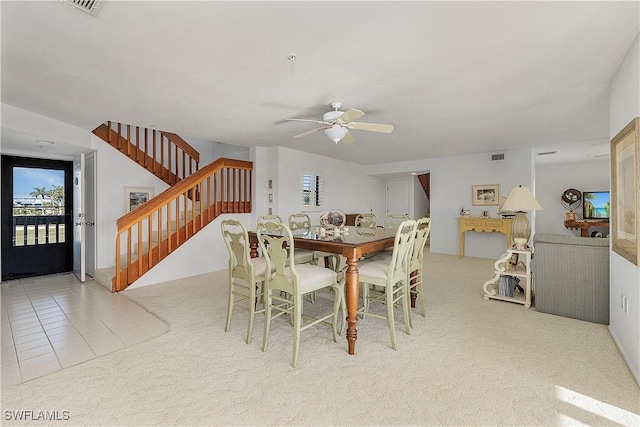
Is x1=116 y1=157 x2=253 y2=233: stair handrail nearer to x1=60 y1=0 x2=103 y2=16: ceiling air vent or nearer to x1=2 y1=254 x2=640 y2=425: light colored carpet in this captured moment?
x1=2 y1=254 x2=640 y2=425: light colored carpet

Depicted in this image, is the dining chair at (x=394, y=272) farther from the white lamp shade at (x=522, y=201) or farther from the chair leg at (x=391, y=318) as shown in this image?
the white lamp shade at (x=522, y=201)

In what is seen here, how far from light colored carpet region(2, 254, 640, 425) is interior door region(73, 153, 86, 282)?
269 centimetres

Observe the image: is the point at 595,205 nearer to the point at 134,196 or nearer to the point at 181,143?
the point at 181,143

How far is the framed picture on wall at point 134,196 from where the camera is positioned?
489 centimetres

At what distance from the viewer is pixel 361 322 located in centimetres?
291

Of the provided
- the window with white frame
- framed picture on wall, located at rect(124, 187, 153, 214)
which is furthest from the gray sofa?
framed picture on wall, located at rect(124, 187, 153, 214)

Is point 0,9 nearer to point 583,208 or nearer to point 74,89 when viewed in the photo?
point 74,89

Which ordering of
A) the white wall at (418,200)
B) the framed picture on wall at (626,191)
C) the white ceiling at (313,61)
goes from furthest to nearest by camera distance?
the white wall at (418,200) → the framed picture on wall at (626,191) → the white ceiling at (313,61)

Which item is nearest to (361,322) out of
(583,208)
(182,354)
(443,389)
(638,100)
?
(443,389)

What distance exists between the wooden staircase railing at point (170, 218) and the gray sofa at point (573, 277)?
4697 millimetres

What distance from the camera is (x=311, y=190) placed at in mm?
6531

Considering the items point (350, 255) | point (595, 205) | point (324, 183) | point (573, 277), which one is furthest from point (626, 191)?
point (595, 205)

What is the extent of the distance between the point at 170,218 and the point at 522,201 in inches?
199
